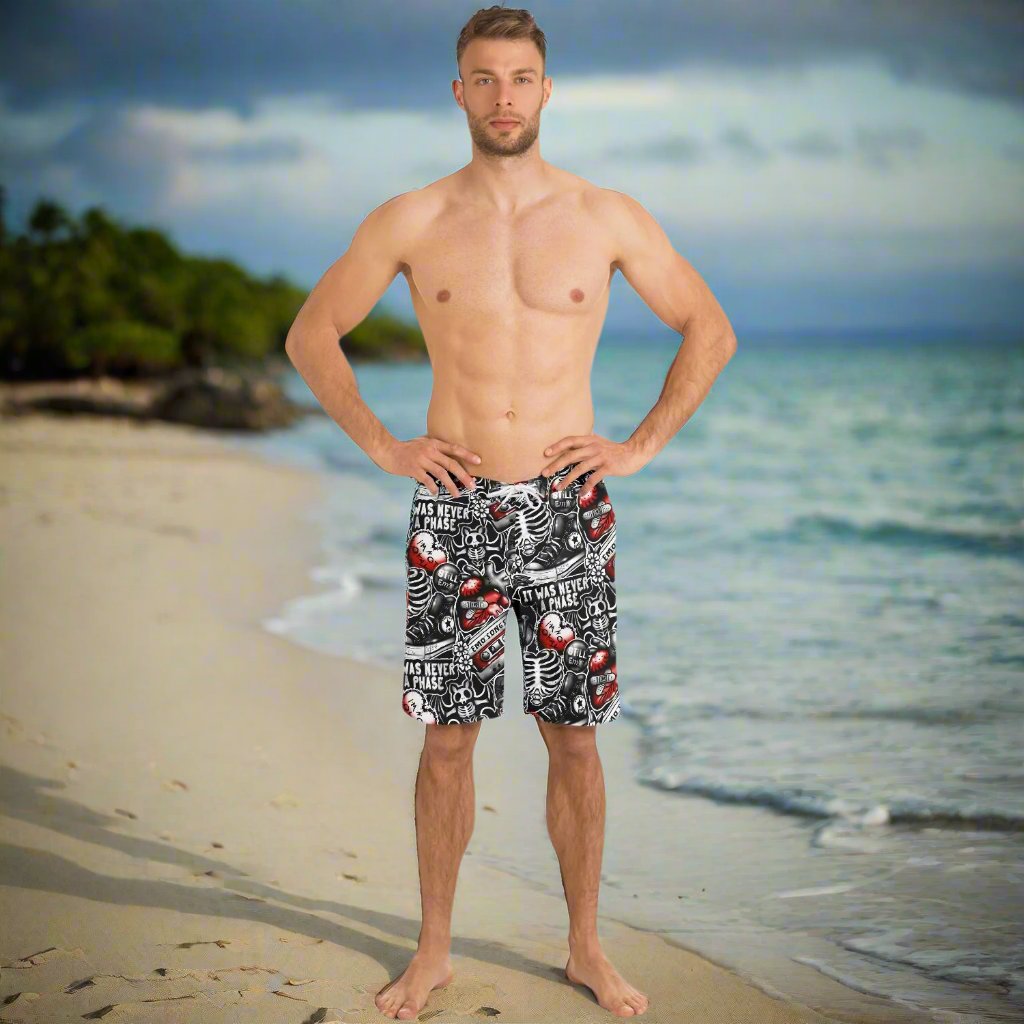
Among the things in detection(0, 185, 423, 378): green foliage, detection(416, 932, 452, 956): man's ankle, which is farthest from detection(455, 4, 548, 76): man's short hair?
detection(0, 185, 423, 378): green foliage

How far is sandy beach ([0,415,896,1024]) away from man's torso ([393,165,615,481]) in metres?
1.20

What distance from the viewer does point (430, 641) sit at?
279 cm

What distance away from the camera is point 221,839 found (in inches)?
147

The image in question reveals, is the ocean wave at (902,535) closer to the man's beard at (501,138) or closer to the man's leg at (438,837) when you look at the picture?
the man's leg at (438,837)

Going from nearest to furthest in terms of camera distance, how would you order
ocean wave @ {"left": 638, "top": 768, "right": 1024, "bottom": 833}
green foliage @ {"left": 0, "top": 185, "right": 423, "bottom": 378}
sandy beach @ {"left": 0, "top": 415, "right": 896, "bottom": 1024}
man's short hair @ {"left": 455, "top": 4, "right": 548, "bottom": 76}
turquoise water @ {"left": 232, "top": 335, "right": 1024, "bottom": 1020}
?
1. man's short hair @ {"left": 455, "top": 4, "right": 548, "bottom": 76}
2. sandy beach @ {"left": 0, "top": 415, "right": 896, "bottom": 1024}
3. turquoise water @ {"left": 232, "top": 335, "right": 1024, "bottom": 1020}
4. ocean wave @ {"left": 638, "top": 768, "right": 1024, "bottom": 833}
5. green foliage @ {"left": 0, "top": 185, "right": 423, "bottom": 378}

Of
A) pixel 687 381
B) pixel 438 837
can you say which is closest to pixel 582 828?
pixel 438 837

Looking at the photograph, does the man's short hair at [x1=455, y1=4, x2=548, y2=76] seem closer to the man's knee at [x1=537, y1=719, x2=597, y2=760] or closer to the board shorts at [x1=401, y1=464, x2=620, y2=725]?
the board shorts at [x1=401, y1=464, x2=620, y2=725]

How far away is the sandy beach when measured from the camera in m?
2.87

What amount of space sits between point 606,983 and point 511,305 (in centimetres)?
150

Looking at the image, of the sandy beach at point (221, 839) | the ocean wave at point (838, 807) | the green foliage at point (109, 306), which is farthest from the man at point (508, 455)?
the green foliage at point (109, 306)

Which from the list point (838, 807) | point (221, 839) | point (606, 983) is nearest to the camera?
point (606, 983)

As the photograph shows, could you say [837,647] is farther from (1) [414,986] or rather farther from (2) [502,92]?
(2) [502,92]

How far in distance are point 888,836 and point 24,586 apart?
436 centimetres

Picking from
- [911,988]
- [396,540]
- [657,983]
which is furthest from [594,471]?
[396,540]
